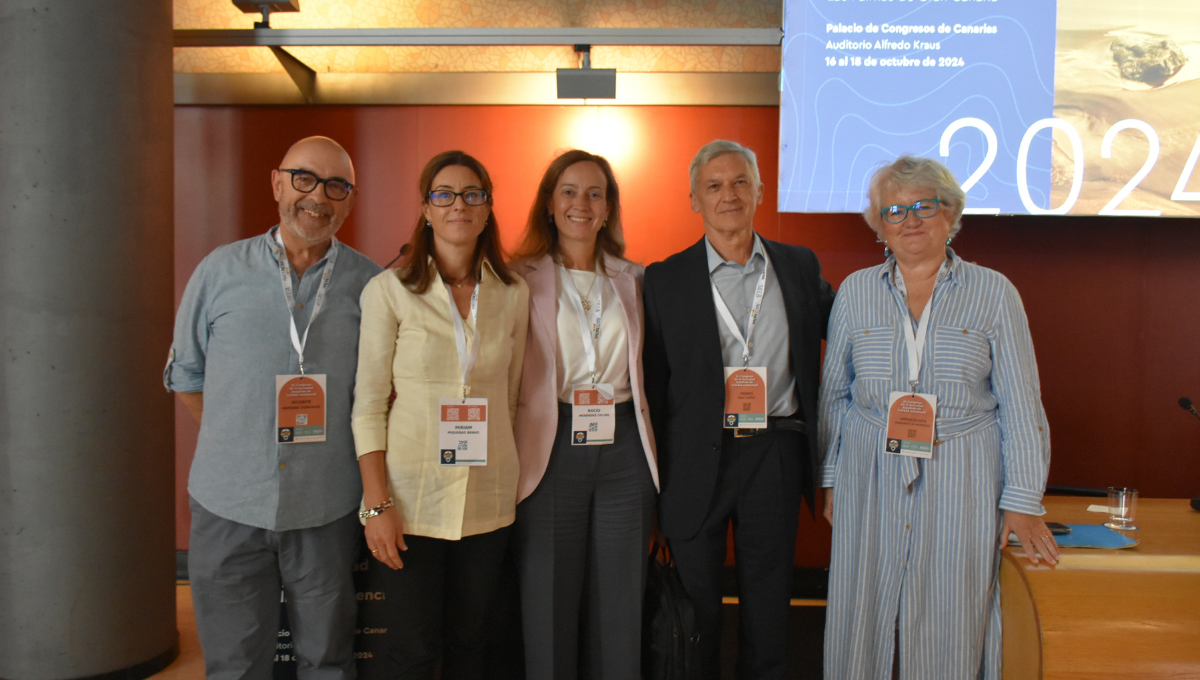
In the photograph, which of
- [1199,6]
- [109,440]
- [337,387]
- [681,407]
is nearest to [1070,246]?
[1199,6]

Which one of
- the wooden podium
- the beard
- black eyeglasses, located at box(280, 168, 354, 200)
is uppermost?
black eyeglasses, located at box(280, 168, 354, 200)

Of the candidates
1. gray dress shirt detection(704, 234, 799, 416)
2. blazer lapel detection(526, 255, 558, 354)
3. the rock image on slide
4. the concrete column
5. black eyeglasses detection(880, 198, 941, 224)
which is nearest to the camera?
black eyeglasses detection(880, 198, 941, 224)

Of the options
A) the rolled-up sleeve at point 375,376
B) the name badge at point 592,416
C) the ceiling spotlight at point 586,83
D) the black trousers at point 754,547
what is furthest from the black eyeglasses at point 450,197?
the ceiling spotlight at point 586,83

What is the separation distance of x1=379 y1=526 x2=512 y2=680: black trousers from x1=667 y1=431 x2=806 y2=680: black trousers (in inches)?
23.8

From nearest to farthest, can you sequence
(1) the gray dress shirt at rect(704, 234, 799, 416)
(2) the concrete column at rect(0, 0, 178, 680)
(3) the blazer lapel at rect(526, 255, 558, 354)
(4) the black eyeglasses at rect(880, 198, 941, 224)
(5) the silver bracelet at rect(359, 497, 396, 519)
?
(5) the silver bracelet at rect(359, 497, 396, 519) → (4) the black eyeglasses at rect(880, 198, 941, 224) → (3) the blazer lapel at rect(526, 255, 558, 354) → (1) the gray dress shirt at rect(704, 234, 799, 416) → (2) the concrete column at rect(0, 0, 178, 680)

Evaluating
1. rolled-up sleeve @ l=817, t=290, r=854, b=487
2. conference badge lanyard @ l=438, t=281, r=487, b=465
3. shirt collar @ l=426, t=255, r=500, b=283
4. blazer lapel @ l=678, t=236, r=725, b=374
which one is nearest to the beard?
shirt collar @ l=426, t=255, r=500, b=283

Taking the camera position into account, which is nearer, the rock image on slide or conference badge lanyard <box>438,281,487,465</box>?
conference badge lanyard <box>438,281,487,465</box>

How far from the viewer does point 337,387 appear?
76.2 inches

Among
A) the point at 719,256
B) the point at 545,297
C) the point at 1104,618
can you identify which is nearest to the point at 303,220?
the point at 545,297

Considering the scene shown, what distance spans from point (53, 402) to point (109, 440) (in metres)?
0.22

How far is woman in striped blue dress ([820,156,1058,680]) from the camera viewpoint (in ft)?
6.17

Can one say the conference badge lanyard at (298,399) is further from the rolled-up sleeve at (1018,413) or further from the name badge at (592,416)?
the rolled-up sleeve at (1018,413)

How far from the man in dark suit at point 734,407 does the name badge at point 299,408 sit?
0.98m

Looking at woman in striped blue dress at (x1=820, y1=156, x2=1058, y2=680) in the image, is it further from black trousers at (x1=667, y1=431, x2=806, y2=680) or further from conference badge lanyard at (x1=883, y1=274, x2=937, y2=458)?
black trousers at (x1=667, y1=431, x2=806, y2=680)
